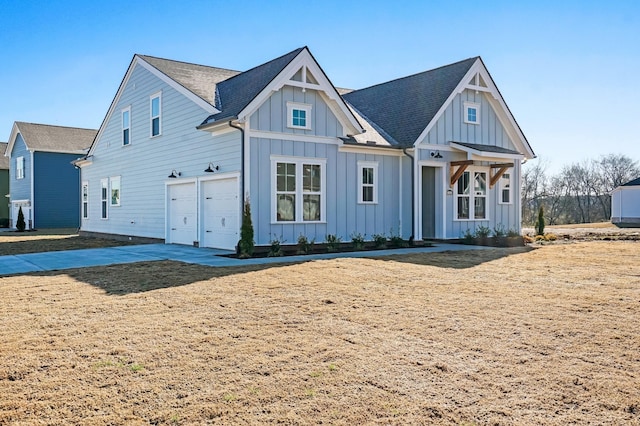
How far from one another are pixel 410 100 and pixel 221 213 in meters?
8.48

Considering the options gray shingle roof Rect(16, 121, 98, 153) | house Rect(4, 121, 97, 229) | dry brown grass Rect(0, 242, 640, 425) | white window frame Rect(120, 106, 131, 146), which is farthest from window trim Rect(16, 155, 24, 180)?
dry brown grass Rect(0, 242, 640, 425)

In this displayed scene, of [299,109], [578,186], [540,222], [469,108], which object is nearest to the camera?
[299,109]

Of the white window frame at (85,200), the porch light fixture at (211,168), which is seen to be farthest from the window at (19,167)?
the porch light fixture at (211,168)

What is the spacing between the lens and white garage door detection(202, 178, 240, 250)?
14570 millimetres

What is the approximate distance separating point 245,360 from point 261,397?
86 cm

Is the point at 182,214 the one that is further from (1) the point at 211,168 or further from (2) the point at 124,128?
(2) the point at 124,128

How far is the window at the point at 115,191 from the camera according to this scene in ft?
70.8

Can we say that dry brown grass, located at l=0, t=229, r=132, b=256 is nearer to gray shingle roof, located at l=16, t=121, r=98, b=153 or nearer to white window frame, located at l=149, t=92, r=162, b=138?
white window frame, located at l=149, t=92, r=162, b=138

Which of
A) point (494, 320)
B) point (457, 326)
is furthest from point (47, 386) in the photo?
point (494, 320)

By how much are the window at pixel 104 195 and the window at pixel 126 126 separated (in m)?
2.61

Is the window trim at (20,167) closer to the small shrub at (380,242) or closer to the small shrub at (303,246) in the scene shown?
the small shrub at (303,246)

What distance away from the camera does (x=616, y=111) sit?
96.2 feet

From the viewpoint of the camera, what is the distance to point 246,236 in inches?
518

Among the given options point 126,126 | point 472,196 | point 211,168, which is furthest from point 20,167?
point 472,196
